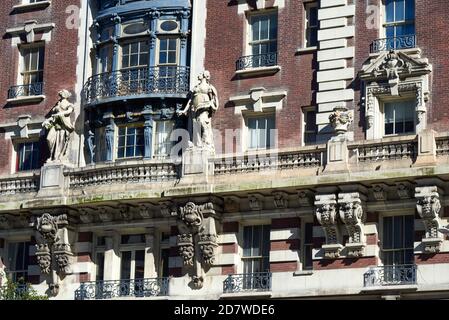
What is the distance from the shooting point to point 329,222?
37812 millimetres

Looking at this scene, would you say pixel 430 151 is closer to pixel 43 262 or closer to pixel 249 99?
pixel 249 99

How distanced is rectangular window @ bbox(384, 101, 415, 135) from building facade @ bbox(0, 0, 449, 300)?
54 millimetres

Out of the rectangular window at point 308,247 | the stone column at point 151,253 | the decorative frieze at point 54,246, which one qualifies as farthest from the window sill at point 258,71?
the decorative frieze at point 54,246

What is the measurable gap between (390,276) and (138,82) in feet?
40.3

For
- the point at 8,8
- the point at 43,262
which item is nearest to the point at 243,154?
the point at 43,262

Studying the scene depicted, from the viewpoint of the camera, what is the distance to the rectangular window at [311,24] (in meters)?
41.6

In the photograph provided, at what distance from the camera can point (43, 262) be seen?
4297cm

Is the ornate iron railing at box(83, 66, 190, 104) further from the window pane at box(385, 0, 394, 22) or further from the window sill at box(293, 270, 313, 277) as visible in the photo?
the window sill at box(293, 270, 313, 277)

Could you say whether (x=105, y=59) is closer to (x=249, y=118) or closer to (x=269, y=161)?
(x=249, y=118)

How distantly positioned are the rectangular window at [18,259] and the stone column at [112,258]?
3477 millimetres

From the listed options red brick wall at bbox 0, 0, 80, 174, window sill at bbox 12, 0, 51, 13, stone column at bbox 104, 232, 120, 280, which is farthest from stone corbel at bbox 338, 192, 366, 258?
window sill at bbox 12, 0, 51, 13

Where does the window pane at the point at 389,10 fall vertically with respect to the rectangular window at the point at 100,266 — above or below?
above

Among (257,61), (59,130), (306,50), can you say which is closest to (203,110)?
(257,61)

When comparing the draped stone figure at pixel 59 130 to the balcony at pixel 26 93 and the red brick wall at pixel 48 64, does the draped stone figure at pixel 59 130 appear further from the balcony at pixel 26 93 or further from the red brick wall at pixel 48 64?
the balcony at pixel 26 93
